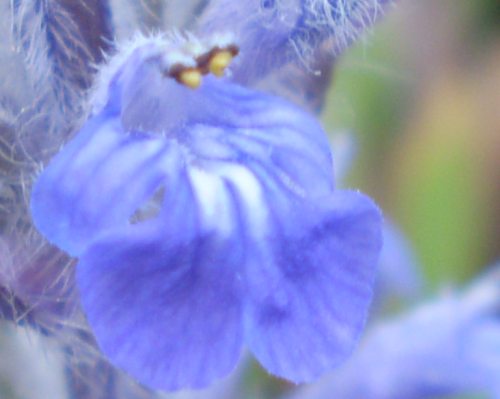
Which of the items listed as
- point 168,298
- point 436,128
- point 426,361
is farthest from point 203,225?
point 436,128

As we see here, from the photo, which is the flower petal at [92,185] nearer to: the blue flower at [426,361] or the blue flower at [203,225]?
the blue flower at [203,225]

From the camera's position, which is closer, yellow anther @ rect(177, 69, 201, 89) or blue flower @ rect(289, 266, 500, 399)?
yellow anther @ rect(177, 69, 201, 89)

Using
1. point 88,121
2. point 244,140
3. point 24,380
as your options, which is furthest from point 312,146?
point 24,380

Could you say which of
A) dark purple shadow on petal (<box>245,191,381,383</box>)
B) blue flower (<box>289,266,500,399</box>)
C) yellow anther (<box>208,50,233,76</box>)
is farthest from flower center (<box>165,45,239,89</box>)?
blue flower (<box>289,266,500,399</box>)

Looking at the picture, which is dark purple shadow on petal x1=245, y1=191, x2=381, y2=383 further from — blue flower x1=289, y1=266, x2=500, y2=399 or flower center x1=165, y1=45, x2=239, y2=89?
blue flower x1=289, y1=266, x2=500, y2=399

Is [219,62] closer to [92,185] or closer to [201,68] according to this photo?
[201,68]
